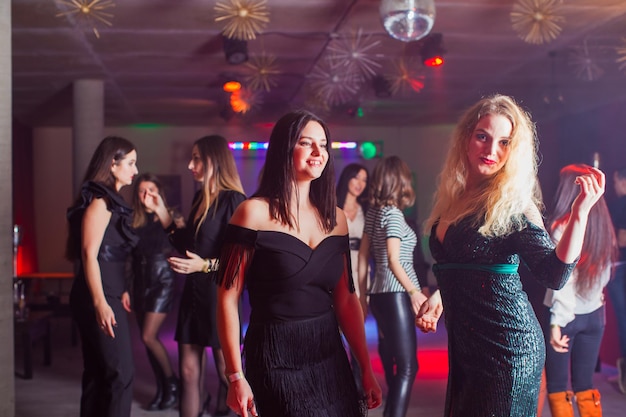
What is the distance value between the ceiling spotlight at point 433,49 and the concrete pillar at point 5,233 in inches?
141

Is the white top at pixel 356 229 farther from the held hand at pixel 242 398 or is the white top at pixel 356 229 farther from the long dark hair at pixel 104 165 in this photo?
the held hand at pixel 242 398

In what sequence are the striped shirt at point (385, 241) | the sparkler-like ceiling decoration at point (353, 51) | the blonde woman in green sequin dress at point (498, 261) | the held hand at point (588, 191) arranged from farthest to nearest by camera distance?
the sparkler-like ceiling decoration at point (353, 51) < the striped shirt at point (385, 241) < the blonde woman in green sequin dress at point (498, 261) < the held hand at point (588, 191)

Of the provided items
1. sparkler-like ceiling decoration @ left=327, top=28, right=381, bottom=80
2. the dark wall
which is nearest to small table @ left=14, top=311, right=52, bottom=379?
sparkler-like ceiling decoration @ left=327, top=28, right=381, bottom=80

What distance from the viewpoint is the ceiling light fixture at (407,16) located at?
13.2 feet

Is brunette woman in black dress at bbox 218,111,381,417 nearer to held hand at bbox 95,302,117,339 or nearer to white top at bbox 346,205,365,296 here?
held hand at bbox 95,302,117,339

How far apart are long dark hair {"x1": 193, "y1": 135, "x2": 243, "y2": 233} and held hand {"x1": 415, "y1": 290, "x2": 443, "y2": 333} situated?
134cm

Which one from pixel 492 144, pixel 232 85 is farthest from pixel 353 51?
pixel 492 144

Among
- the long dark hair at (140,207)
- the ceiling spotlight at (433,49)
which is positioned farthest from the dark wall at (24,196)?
the ceiling spotlight at (433,49)

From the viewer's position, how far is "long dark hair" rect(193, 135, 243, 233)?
327 centimetres

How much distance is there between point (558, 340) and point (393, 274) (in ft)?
2.87

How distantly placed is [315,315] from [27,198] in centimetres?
988

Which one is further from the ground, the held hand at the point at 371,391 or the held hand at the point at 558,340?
the held hand at the point at 371,391

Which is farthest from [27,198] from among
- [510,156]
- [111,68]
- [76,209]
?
[510,156]

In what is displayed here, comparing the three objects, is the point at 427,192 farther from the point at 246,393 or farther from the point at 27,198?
the point at 246,393
